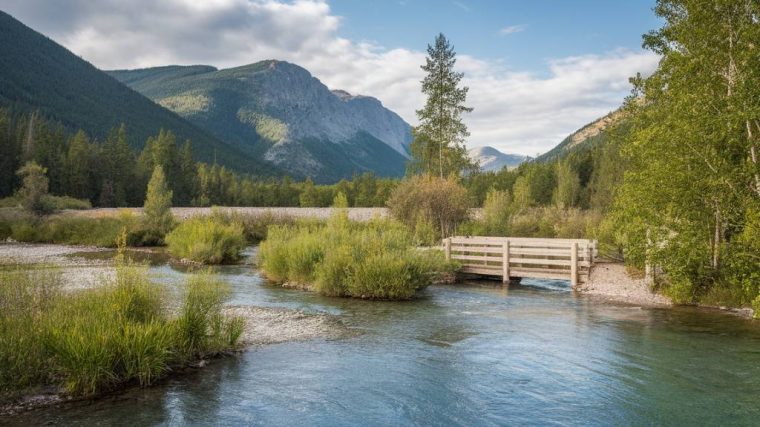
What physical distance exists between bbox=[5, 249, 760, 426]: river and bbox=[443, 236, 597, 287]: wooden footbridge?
5.59 m

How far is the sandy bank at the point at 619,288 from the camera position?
61.1ft

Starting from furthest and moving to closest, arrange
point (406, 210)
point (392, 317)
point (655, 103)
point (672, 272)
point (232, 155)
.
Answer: point (232, 155)
point (406, 210)
point (655, 103)
point (672, 272)
point (392, 317)

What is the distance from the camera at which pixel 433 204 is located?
3091 centimetres

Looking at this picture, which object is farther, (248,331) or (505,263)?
(505,263)

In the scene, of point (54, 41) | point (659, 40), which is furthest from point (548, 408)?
point (54, 41)

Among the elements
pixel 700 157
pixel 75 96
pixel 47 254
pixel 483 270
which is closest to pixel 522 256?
pixel 483 270

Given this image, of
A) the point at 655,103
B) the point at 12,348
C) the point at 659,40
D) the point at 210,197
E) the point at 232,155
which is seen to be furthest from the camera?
the point at 232,155

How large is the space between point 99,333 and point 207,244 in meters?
21.3

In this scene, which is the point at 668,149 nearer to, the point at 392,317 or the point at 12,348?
the point at 392,317

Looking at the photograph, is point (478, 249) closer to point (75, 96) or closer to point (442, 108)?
point (442, 108)

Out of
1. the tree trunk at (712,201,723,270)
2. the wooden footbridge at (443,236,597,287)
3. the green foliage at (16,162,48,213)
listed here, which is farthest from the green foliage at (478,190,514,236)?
the green foliage at (16,162,48,213)

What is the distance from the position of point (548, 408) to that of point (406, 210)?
2286cm

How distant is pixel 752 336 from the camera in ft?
44.0

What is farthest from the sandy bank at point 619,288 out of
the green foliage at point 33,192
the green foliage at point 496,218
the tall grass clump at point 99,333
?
the green foliage at point 33,192
